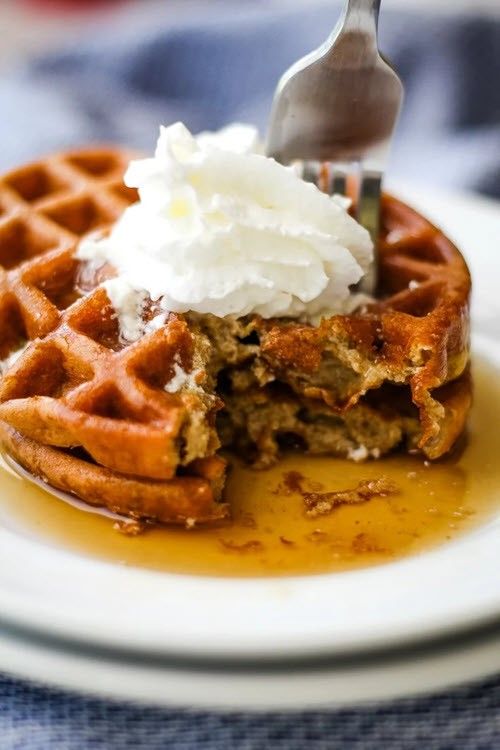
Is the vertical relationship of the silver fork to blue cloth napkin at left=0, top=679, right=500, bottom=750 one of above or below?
above

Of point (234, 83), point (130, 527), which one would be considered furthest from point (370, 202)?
point (234, 83)

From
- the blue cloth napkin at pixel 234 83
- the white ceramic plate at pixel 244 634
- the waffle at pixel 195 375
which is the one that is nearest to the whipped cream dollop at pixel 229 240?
the waffle at pixel 195 375

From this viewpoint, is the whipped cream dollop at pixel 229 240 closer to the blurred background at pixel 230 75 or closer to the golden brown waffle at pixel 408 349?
the golden brown waffle at pixel 408 349

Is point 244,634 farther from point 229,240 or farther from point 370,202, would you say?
point 370,202

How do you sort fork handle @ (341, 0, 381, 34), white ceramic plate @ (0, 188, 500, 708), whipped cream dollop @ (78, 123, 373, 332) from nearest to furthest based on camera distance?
white ceramic plate @ (0, 188, 500, 708)
whipped cream dollop @ (78, 123, 373, 332)
fork handle @ (341, 0, 381, 34)

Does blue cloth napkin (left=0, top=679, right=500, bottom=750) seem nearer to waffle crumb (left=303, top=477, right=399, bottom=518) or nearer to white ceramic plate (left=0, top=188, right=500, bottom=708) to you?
white ceramic plate (left=0, top=188, right=500, bottom=708)

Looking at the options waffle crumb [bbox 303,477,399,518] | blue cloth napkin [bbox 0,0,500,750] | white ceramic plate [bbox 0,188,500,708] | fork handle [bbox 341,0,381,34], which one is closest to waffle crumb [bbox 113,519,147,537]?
white ceramic plate [bbox 0,188,500,708]

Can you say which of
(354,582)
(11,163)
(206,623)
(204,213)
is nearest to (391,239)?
(204,213)

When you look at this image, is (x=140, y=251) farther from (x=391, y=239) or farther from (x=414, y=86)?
(x=414, y=86)
